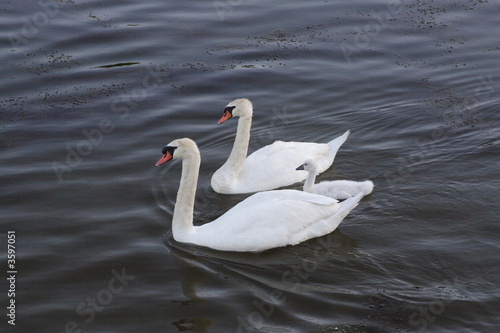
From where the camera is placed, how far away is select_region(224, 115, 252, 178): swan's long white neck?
12.3 meters

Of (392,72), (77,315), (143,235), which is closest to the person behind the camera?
(77,315)

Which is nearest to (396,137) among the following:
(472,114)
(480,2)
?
(472,114)

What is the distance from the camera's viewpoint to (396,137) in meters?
13.7

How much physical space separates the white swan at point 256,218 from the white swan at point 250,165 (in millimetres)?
1327

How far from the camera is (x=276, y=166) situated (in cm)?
1238

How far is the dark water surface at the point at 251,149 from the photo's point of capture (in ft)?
31.3

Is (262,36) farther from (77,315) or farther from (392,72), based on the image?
(77,315)

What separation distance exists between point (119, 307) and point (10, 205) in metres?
3.06
